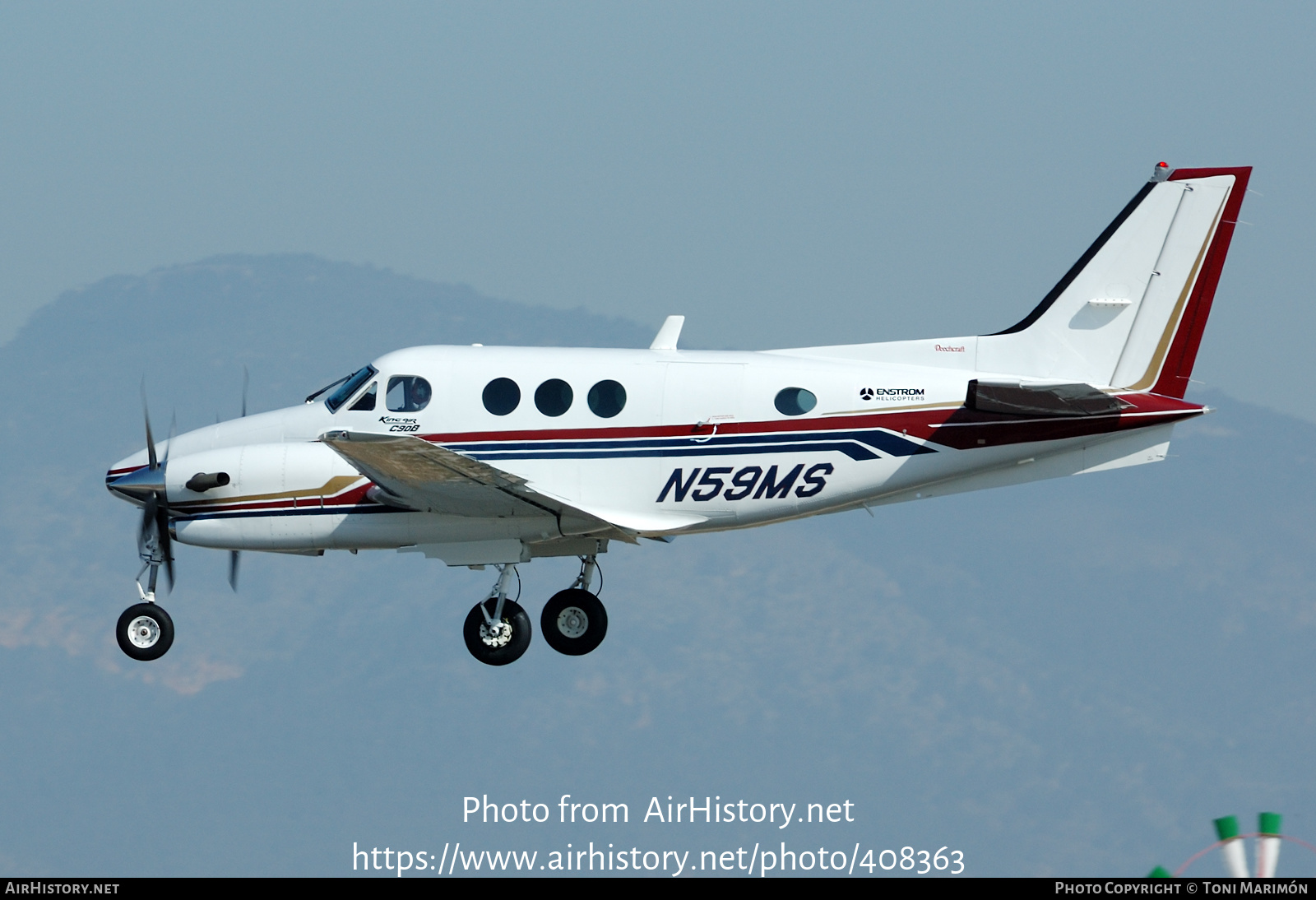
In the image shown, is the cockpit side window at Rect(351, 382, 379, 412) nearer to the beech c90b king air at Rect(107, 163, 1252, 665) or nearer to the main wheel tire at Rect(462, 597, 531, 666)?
the beech c90b king air at Rect(107, 163, 1252, 665)

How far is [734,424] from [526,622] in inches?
173

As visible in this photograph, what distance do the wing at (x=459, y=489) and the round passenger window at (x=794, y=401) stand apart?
1.95m

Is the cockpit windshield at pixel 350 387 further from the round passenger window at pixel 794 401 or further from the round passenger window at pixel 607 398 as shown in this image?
the round passenger window at pixel 794 401

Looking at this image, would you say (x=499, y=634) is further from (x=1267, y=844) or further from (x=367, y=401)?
(x=1267, y=844)

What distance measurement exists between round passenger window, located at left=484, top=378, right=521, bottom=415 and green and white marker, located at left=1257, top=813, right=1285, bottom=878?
1162 cm

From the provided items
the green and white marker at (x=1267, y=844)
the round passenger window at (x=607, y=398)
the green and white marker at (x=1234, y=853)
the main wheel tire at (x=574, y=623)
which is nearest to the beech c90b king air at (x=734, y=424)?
the round passenger window at (x=607, y=398)

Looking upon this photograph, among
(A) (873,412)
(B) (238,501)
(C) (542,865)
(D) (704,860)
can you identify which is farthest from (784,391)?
(D) (704,860)

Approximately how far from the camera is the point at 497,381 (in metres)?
25.7

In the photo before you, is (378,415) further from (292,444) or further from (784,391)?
(784,391)

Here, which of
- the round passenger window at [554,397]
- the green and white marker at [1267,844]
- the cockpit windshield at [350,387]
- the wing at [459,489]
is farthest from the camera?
the cockpit windshield at [350,387]

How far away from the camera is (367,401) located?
25859mm

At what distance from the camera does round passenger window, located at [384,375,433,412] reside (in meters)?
25.8

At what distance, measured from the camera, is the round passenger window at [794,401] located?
25.3 metres

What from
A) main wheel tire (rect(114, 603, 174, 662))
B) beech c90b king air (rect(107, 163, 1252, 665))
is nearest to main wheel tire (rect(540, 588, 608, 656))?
beech c90b king air (rect(107, 163, 1252, 665))
